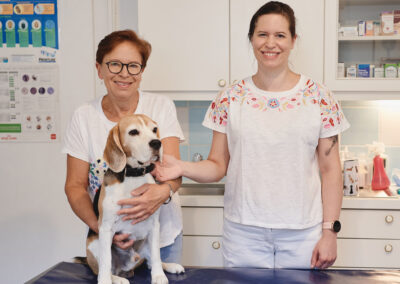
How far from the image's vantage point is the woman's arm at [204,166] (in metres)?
1.27

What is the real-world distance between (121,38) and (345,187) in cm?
141

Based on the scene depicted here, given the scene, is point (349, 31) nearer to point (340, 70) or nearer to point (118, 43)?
point (340, 70)

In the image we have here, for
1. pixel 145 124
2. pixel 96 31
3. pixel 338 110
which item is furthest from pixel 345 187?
pixel 96 31

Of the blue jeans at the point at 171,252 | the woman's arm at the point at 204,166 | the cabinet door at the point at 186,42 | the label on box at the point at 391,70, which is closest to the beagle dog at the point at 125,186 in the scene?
the woman's arm at the point at 204,166

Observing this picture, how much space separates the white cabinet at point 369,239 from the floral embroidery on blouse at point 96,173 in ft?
4.16

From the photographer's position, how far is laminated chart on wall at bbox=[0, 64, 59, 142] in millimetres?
2555

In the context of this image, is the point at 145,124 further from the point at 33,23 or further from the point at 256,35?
the point at 33,23

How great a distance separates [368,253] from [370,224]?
144 mm

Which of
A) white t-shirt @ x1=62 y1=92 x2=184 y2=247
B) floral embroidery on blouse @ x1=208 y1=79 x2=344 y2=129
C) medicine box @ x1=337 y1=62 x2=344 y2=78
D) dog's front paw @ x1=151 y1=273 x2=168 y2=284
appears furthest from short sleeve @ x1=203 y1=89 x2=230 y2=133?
medicine box @ x1=337 y1=62 x2=344 y2=78

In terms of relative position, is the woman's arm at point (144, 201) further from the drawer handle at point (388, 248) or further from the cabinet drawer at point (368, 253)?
the drawer handle at point (388, 248)

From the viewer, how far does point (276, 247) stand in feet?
4.40

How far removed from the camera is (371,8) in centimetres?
219

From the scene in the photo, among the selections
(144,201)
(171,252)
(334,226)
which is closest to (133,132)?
(144,201)

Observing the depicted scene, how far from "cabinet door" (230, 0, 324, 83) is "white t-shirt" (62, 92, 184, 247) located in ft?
2.96
